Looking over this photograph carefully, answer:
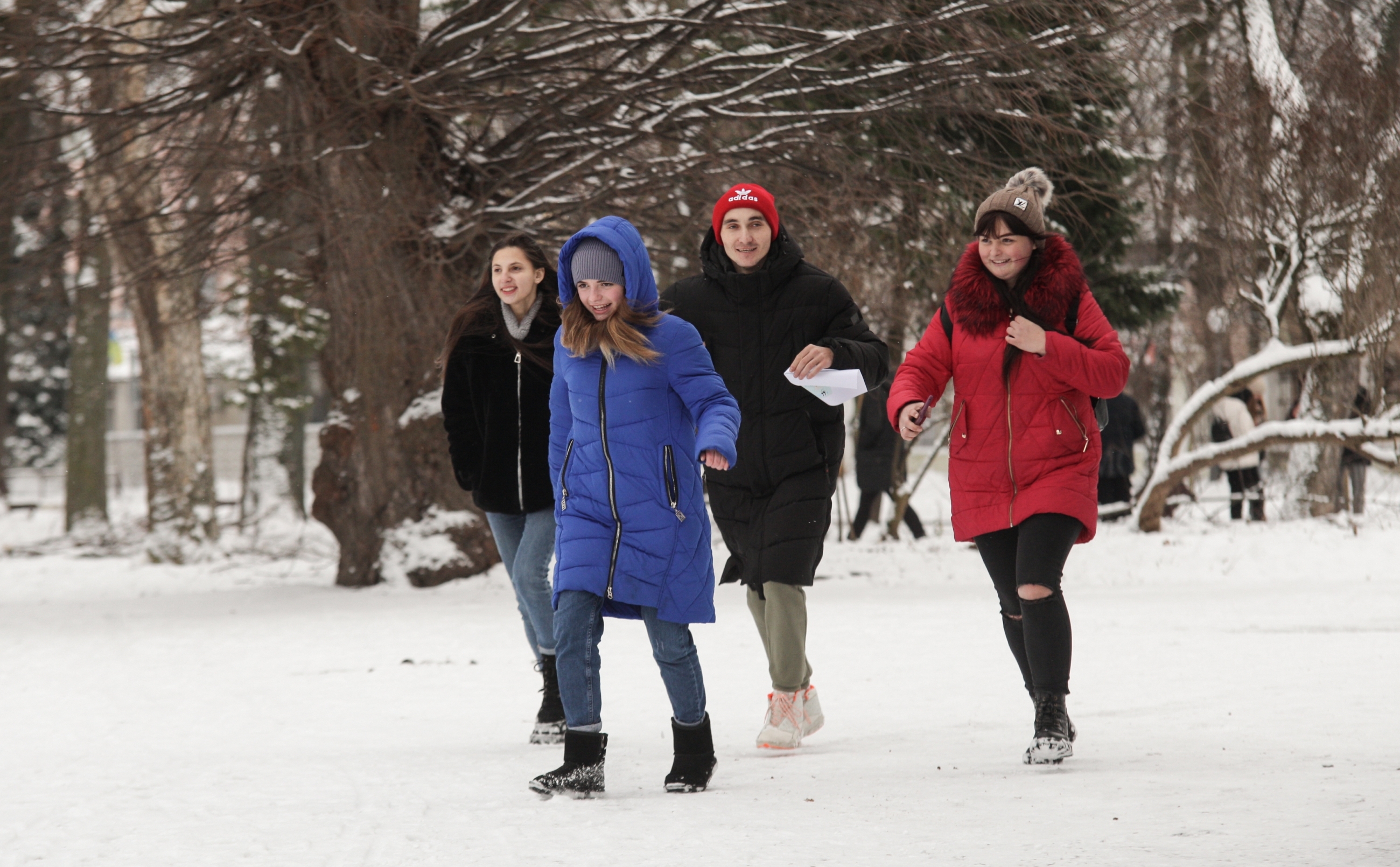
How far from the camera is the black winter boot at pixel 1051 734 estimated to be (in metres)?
4.18

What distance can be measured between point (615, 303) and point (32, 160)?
319 inches

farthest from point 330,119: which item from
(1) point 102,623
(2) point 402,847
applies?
(2) point 402,847

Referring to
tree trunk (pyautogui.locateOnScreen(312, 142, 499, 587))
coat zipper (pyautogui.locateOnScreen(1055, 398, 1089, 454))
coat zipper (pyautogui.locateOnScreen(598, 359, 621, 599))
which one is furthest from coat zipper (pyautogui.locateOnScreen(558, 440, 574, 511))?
tree trunk (pyautogui.locateOnScreen(312, 142, 499, 587))

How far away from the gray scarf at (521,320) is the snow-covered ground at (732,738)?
57.6 inches

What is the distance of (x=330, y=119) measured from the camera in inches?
362

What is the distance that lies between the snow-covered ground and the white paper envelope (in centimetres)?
116

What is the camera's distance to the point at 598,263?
13.3ft

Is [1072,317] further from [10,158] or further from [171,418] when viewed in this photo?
[171,418]

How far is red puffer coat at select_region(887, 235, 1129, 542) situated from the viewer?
166 inches

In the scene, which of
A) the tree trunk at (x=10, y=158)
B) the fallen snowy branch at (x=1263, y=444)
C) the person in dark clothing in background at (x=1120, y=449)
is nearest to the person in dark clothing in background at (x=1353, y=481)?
the fallen snowy branch at (x=1263, y=444)

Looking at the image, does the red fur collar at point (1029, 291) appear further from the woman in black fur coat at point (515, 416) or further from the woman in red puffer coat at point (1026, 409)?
the woman in black fur coat at point (515, 416)

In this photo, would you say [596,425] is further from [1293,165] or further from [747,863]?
[1293,165]

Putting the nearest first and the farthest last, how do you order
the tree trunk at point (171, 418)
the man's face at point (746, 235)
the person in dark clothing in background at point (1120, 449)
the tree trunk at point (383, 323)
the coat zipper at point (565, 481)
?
the coat zipper at point (565, 481) < the man's face at point (746, 235) < the tree trunk at point (383, 323) < the person in dark clothing in background at point (1120, 449) < the tree trunk at point (171, 418)

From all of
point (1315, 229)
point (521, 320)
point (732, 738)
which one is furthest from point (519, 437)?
point (1315, 229)
